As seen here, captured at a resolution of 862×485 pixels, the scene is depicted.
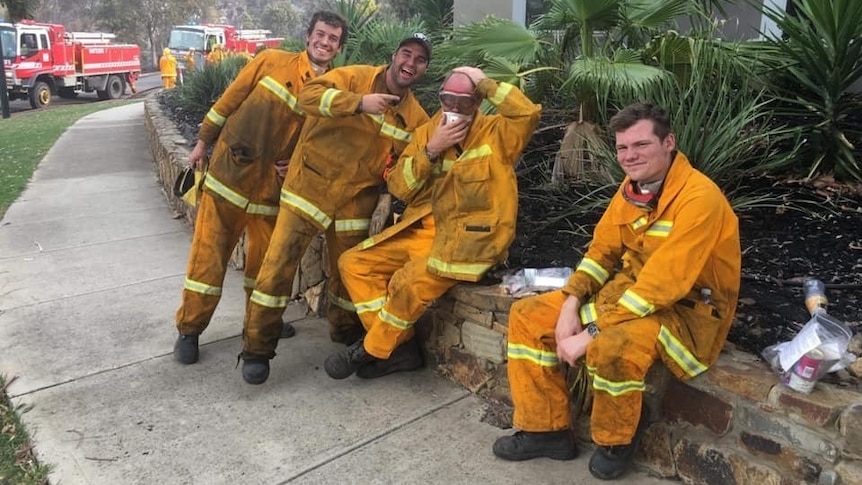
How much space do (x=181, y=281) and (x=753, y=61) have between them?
164 inches

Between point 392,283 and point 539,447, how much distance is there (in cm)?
106

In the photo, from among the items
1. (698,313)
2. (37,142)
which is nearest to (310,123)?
(698,313)

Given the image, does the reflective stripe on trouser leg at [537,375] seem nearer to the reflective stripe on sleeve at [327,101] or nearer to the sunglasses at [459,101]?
the sunglasses at [459,101]

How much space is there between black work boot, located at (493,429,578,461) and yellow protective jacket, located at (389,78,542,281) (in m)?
0.79

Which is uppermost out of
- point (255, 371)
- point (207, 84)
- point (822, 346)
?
point (207, 84)

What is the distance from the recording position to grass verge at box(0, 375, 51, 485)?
281 cm

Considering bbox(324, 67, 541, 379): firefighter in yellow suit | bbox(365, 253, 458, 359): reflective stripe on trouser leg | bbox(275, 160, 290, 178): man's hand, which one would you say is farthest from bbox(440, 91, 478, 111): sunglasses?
bbox(275, 160, 290, 178): man's hand

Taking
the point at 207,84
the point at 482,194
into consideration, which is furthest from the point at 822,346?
the point at 207,84

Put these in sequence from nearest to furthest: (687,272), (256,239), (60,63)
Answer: (687,272)
(256,239)
(60,63)

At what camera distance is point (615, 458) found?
2760mm

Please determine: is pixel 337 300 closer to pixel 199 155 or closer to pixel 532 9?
pixel 199 155

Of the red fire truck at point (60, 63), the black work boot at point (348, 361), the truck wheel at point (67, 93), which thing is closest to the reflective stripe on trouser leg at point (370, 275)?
the black work boot at point (348, 361)

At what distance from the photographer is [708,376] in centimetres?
265

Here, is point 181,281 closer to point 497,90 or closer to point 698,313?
point 497,90
